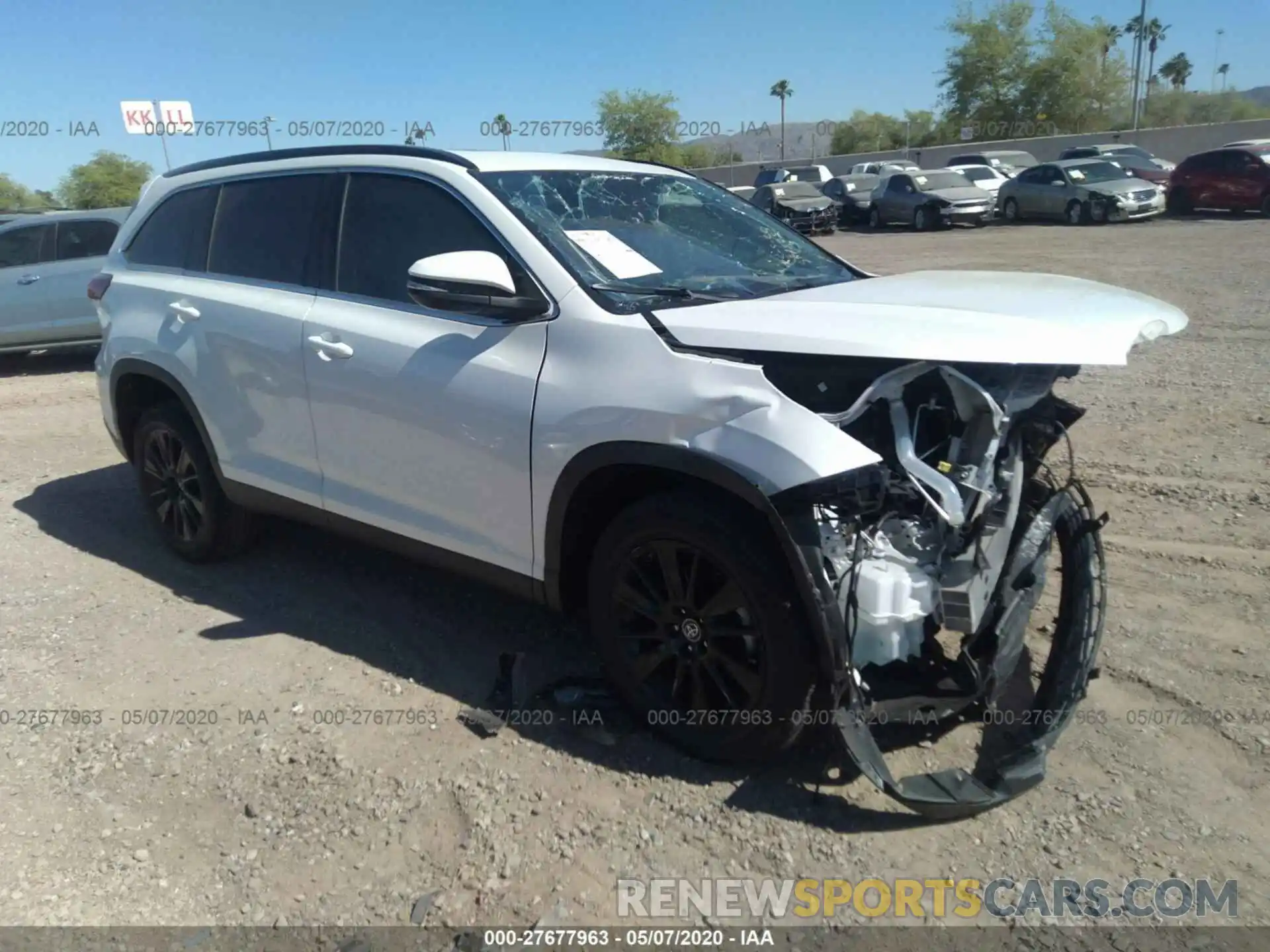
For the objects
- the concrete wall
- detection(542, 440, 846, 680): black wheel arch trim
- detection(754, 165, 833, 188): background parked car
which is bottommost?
detection(542, 440, 846, 680): black wheel arch trim

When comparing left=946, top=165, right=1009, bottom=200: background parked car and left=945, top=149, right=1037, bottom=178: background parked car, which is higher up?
left=945, top=149, right=1037, bottom=178: background parked car

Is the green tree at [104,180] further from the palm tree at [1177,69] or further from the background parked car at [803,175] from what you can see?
the palm tree at [1177,69]

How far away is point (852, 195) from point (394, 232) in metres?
26.0

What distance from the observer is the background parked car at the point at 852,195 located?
89.4 ft

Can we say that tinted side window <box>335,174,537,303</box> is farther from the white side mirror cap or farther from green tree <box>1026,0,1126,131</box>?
green tree <box>1026,0,1126,131</box>

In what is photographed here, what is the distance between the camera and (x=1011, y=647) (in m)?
2.98

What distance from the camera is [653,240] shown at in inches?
142

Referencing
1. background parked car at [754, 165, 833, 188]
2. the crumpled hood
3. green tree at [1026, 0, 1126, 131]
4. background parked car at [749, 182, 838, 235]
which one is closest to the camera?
the crumpled hood

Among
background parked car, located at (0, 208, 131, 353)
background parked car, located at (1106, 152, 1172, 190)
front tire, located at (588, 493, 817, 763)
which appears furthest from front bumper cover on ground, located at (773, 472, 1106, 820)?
background parked car, located at (1106, 152, 1172, 190)

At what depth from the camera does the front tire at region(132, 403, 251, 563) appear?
4.70 meters

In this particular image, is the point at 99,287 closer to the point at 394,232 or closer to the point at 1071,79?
the point at 394,232

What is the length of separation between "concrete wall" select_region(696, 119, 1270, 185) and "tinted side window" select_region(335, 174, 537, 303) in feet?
118

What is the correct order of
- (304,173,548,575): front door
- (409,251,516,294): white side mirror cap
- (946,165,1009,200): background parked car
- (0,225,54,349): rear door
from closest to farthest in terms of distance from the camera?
1. (409,251,516,294): white side mirror cap
2. (304,173,548,575): front door
3. (0,225,54,349): rear door
4. (946,165,1009,200): background parked car

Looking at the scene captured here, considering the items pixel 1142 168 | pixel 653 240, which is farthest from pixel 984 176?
pixel 653 240
